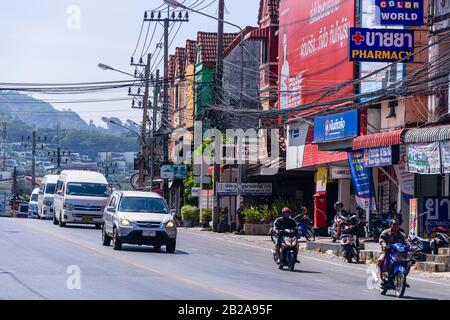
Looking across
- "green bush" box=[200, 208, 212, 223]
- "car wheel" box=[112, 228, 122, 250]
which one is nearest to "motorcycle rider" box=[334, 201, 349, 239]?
"car wheel" box=[112, 228, 122, 250]

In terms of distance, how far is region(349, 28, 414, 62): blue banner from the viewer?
119 feet

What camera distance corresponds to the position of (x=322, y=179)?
5028cm

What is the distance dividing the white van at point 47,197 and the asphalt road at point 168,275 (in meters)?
22.8

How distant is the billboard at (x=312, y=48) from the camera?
44.3 meters

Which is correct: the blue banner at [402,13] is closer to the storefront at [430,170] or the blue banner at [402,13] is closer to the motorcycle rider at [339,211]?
the storefront at [430,170]

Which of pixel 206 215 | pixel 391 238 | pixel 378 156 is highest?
pixel 378 156

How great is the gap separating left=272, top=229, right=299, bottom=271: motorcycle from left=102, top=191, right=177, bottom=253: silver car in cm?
487

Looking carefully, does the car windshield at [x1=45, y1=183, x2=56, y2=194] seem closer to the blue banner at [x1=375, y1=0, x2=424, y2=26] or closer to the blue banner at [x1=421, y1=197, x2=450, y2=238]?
the blue banner at [x1=375, y1=0, x2=424, y2=26]

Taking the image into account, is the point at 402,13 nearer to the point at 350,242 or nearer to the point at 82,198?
the point at 350,242

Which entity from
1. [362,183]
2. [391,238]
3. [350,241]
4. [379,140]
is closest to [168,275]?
[391,238]

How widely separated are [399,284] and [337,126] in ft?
73.6

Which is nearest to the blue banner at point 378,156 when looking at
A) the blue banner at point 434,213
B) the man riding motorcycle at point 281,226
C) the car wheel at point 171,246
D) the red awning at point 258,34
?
the blue banner at point 434,213
